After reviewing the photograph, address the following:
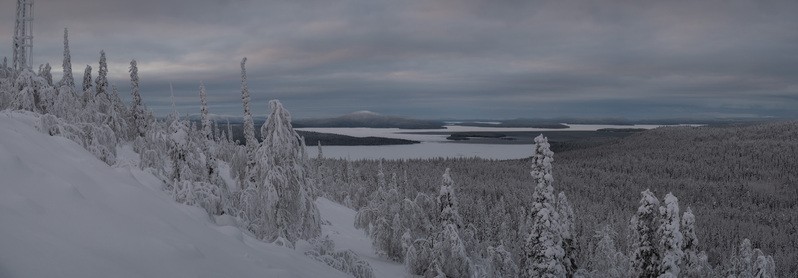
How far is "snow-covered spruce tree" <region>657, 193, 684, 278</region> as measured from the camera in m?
18.4

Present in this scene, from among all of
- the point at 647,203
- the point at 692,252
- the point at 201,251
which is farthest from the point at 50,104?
the point at 692,252

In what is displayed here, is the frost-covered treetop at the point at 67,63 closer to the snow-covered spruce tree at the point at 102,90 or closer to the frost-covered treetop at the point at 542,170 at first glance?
the snow-covered spruce tree at the point at 102,90

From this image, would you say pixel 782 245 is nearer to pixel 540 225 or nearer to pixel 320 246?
pixel 540 225

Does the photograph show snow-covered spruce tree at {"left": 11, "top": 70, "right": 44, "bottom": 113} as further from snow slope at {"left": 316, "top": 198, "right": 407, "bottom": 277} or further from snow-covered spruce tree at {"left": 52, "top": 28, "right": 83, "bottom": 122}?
snow slope at {"left": 316, "top": 198, "right": 407, "bottom": 277}

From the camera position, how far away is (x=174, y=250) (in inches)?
260

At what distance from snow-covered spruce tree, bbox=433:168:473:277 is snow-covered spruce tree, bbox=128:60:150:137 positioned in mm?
20340

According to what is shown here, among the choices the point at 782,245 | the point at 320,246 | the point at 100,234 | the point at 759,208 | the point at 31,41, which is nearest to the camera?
the point at 100,234

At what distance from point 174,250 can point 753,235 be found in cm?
12552

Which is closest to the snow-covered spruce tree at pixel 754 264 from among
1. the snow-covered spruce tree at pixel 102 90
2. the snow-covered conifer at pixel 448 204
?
the snow-covered conifer at pixel 448 204

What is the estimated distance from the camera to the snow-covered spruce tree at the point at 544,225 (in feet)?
65.8

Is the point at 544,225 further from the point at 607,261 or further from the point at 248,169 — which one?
the point at 607,261

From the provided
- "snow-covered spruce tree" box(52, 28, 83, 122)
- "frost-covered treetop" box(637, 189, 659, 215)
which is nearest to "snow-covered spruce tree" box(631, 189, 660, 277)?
"frost-covered treetop" box(637, 189, 659, 215)

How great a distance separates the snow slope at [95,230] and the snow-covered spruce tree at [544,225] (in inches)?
509

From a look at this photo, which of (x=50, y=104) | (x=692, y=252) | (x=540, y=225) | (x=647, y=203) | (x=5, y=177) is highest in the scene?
(x=50, y=104)
